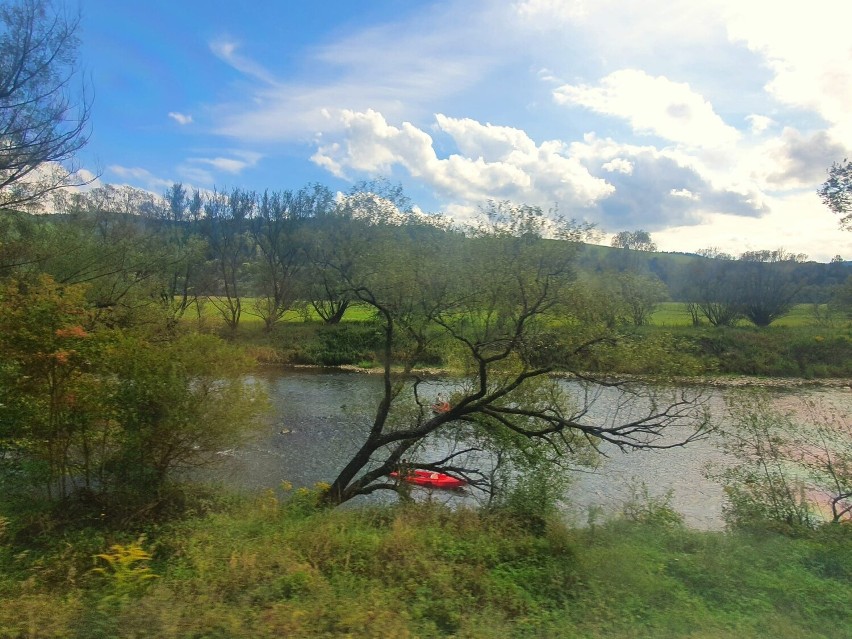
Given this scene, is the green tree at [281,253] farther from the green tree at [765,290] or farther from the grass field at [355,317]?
the green tree at [765,290]

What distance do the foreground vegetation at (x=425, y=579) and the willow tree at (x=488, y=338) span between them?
6.36 feet

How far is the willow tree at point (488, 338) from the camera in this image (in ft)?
33.3

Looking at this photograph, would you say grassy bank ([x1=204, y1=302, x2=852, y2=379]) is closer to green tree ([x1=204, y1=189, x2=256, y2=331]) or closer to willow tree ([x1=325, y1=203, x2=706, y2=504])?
green tree ([x1=204, y1=189, x2=256, y2=331])

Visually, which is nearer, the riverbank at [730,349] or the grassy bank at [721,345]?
the riverbank at [730,349]

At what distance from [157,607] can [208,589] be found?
1.21 metres

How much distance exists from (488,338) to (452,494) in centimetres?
469

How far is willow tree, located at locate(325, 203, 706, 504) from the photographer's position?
1015cm

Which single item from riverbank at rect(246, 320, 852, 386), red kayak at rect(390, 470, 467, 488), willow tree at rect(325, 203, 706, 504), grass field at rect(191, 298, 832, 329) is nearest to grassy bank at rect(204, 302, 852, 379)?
riverbank at rect(246, 320, 852, 386)

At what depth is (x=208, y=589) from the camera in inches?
200

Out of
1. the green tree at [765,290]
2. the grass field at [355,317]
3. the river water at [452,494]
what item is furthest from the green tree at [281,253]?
the green tree at [765,290]

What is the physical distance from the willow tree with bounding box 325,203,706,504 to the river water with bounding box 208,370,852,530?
1538 mm

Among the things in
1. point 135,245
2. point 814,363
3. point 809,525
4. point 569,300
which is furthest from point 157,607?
point 814,363

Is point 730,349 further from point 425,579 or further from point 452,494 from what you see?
point 425,579

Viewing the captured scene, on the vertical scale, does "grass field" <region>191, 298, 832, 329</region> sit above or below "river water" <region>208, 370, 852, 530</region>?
above
